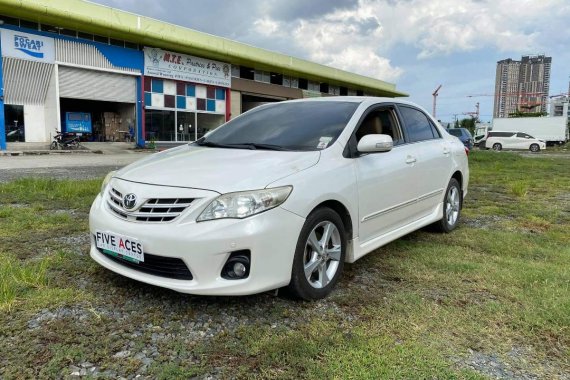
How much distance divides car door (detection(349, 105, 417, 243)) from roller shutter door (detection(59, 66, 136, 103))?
76.4 feet

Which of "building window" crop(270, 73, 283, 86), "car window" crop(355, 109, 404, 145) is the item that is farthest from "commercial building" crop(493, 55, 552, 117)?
"car window" crop(355, 109, 404, 145)

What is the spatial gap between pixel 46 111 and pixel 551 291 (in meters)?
→ 25.5

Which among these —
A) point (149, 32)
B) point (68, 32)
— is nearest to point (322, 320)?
point (68, 32)

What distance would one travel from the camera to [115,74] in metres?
25.3

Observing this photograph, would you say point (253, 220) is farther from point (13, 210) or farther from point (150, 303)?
point (13, 210)

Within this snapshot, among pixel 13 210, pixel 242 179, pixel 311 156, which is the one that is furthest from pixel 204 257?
pixel 13 210

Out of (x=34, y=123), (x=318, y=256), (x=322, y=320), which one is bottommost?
(x=322, y=320)

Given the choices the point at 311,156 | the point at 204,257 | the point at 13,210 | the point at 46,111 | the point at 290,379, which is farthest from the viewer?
the point at 46,111

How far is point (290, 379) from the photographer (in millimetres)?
2184

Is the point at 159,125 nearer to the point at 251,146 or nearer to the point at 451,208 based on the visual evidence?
the point at 451,208

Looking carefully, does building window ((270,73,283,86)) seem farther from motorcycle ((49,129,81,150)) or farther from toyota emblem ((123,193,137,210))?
toyota emblem ((123,193,137,210))

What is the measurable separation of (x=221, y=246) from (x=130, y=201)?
742 mm

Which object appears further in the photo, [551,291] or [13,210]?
[13,210]

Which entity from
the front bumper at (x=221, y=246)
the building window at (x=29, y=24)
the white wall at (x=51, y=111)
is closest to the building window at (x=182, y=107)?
the white wall at (x=51, y=111)
